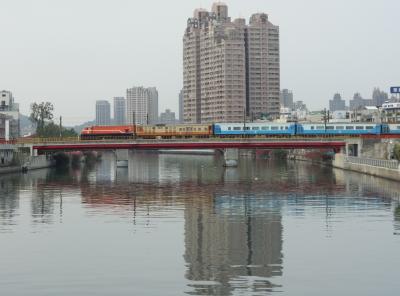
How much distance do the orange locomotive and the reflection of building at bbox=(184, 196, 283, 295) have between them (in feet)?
280

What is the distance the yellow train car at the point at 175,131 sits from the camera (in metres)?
139

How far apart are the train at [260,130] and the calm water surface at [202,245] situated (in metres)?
66.0

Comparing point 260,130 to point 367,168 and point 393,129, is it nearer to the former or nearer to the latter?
point 393,129

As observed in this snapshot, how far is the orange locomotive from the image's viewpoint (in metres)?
144

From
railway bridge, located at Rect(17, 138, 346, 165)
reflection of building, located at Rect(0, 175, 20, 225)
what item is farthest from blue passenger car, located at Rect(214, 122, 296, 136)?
reflection of building, located at Rect(0, 175, 20, 225)

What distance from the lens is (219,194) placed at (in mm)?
75125

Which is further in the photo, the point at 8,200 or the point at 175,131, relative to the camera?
the point at 175,131

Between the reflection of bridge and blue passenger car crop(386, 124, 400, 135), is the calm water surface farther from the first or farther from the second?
blue passenger car crop(386, 124, 400, 135)

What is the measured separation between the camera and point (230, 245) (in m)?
38.8

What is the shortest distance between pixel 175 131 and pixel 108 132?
702 inches

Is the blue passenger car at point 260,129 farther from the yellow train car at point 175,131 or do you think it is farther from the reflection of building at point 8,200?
the reflection of building at point 8,200

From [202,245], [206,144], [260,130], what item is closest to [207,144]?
[206,144]

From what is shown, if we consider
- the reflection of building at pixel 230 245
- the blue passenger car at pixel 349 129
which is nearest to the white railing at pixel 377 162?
the blue passenger car at pixel 349 129

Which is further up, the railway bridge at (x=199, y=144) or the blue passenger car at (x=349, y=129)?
the blue passenger car at (x=349, y=129)
